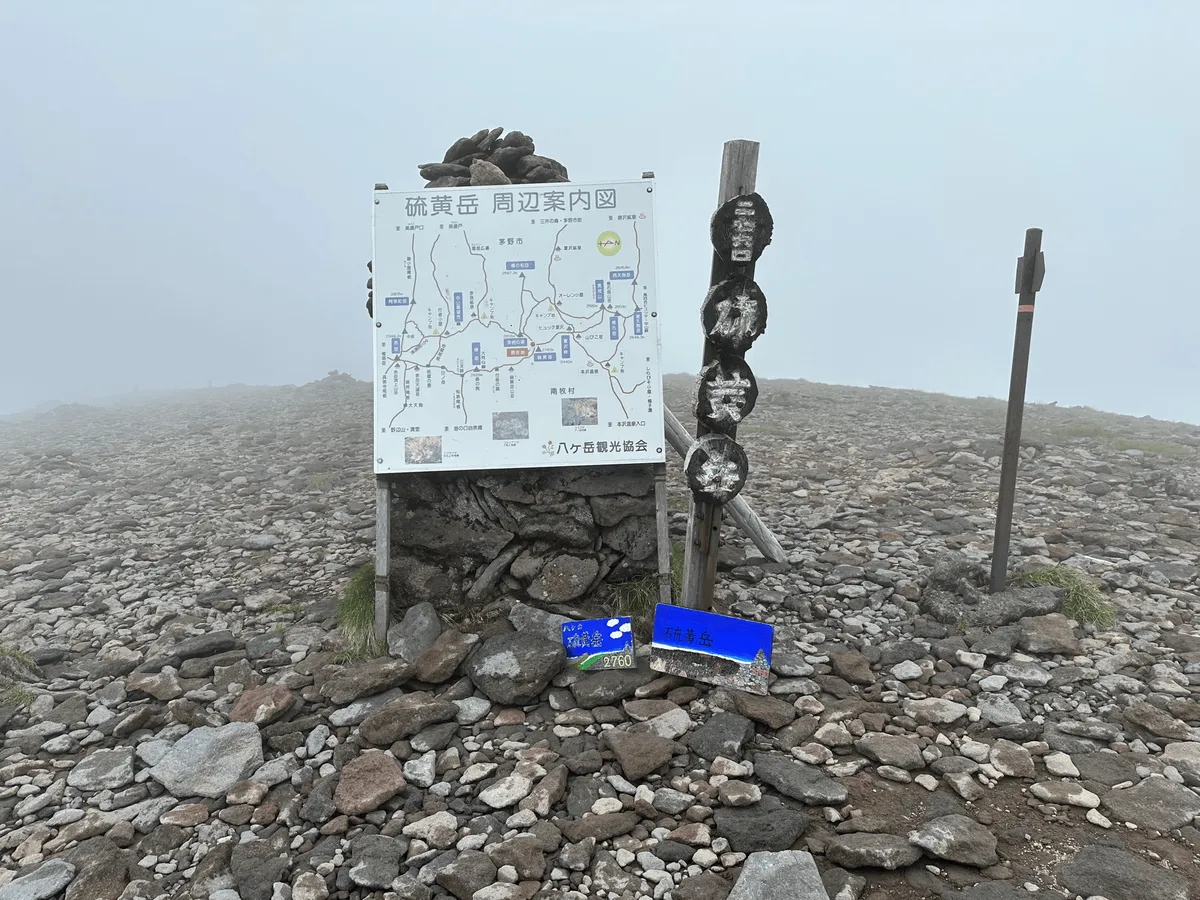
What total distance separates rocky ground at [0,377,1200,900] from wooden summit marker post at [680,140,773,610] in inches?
79.3

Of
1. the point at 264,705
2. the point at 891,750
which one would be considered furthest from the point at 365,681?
the point at 891,750

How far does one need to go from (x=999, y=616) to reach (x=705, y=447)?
3716 mm

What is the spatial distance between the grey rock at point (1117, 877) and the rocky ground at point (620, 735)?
2 centimetres

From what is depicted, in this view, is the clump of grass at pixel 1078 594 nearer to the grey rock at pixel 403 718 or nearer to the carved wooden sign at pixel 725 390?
the carved wooden sign at pixel 725 390

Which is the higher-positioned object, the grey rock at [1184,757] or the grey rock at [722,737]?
the grey rock at [1184,757]

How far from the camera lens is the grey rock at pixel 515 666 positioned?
6.15 meters

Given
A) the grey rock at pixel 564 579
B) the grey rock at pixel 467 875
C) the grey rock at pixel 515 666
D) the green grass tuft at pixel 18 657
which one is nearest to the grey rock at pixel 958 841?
the grey rock at pixel 467 875

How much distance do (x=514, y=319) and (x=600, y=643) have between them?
3.55 meters

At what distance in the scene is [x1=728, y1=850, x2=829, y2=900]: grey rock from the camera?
394 cm

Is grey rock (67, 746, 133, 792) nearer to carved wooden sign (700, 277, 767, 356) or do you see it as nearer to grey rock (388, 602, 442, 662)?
grey rock (388, 602, 442, 662)

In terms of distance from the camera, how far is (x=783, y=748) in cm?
539

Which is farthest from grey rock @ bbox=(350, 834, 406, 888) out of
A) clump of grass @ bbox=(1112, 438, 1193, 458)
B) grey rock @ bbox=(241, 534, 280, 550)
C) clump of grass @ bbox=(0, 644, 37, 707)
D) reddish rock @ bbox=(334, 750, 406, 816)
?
clump of grass @ bbox=(1112, 438, 1193, 458)

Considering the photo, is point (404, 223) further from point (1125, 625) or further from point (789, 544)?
point (1125, 625)

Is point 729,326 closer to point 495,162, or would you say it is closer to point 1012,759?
point 1012,759
